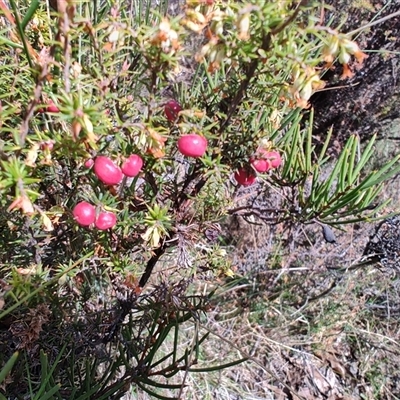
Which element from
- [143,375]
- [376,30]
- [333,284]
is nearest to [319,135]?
[376,30]

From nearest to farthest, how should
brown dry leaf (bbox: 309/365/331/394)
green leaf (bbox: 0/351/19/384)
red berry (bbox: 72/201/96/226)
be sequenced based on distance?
green leaf (bbox: 0/351/19/384)
red berry (bbox: 72/201/96/226)
brown dry leaf (bbox: 309/365/331/394)

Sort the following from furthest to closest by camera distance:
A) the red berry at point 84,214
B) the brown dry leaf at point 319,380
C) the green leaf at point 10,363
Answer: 1. the brown dry leaf at point 319,380
2. the red berry at point 84,214
3. the green leaf at point 10,363

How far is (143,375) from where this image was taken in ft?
2.94

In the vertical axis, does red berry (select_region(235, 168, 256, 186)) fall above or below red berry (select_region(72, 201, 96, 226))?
above

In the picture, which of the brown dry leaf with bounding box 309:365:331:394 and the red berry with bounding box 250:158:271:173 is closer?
the red berry with bounding box 250:158:271:173

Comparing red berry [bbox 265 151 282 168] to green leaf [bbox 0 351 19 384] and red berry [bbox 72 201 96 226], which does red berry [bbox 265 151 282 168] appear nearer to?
red berry [bbox 72 201 96 226]

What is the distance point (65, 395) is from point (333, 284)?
3.96 ft

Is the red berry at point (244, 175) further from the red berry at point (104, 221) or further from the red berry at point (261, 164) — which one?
the red berry at point (104, 221)

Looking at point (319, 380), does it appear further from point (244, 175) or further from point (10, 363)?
point (10, 363)

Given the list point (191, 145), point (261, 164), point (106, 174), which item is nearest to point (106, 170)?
point (106, 174)

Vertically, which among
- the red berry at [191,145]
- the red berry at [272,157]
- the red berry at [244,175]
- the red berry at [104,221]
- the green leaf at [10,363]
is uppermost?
the red berry at [191,145]

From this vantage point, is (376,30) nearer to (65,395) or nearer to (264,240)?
(264,240)

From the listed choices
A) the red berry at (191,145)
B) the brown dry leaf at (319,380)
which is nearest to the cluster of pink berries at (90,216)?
the red berry at (191,145)

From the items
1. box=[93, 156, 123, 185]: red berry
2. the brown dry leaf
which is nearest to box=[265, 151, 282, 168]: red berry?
box=[93, 156, 123, 185]: red berry
